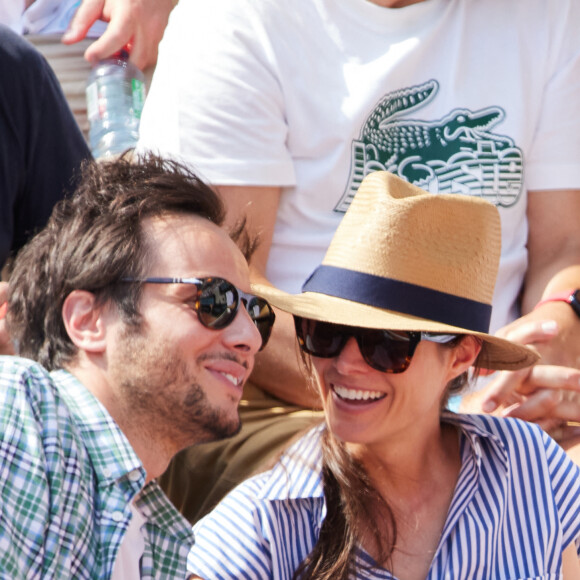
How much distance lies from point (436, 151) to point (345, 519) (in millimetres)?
1346

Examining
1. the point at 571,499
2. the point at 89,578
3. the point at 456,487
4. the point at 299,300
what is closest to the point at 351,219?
the point at 299,300

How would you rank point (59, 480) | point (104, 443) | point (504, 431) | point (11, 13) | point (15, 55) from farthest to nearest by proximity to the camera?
point (11, 13), point (15, 55), point (504, 431), point (104, 443), point (59, 480)

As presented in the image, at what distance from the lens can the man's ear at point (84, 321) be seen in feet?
7.79

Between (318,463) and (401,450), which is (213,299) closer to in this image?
(318,463)

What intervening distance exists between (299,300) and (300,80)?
97 centimetres

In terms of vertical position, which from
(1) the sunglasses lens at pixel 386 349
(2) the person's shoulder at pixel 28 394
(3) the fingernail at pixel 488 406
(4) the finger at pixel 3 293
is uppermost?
(2) the person's shoulder at pixel 28 394

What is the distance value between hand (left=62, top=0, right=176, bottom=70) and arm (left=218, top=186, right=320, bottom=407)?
105 cm

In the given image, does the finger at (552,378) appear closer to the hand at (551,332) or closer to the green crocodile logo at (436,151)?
the hand at (551,332)

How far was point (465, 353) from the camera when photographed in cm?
272

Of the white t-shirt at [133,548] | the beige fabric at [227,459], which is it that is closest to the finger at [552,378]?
the beige fabric at [227,459]

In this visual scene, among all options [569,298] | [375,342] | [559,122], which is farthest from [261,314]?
[559,122]

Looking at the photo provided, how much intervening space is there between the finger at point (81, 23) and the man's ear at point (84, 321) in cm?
189

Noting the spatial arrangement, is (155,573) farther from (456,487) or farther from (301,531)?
(456,487)

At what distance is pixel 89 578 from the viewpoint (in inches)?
77.2
